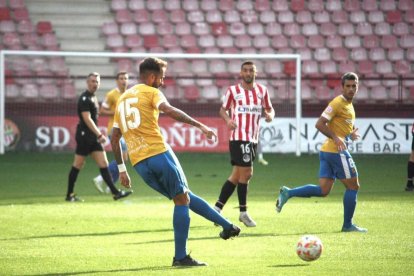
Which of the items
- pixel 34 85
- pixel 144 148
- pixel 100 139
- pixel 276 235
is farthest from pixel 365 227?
pixel 34 85

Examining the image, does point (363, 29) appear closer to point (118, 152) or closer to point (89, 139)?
point (89, 139)

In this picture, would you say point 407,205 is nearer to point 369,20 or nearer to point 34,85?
point 34,85

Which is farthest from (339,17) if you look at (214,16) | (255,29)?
(214,16)

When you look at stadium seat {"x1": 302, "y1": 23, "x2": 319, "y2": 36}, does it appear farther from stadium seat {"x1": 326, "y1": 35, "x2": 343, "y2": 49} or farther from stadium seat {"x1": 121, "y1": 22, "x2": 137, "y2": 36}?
stadium seat {"x1": 121, "y1": 22, "x2": 137, "y2": 36}

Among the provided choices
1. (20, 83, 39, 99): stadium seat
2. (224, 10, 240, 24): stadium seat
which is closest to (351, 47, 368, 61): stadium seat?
(224, 10, 240, 24): stadium seat

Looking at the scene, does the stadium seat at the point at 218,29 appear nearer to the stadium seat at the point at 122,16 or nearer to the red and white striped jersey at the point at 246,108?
the stadium seat at the point at 122,16

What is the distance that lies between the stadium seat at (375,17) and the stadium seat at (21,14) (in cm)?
1024

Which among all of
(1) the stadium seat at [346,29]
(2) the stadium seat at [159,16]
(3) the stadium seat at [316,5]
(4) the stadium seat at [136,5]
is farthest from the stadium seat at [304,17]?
(4) the stadium seat at [136,5]

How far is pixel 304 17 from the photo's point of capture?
92.1ft

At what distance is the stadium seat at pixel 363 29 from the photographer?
27.9m

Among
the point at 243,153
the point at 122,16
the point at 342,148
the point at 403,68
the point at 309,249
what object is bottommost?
the point at 309,249

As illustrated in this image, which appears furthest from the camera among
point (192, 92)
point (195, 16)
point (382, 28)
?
point (382, 28)

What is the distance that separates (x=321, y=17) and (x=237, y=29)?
2646 mm

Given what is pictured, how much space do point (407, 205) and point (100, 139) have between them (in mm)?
4796
